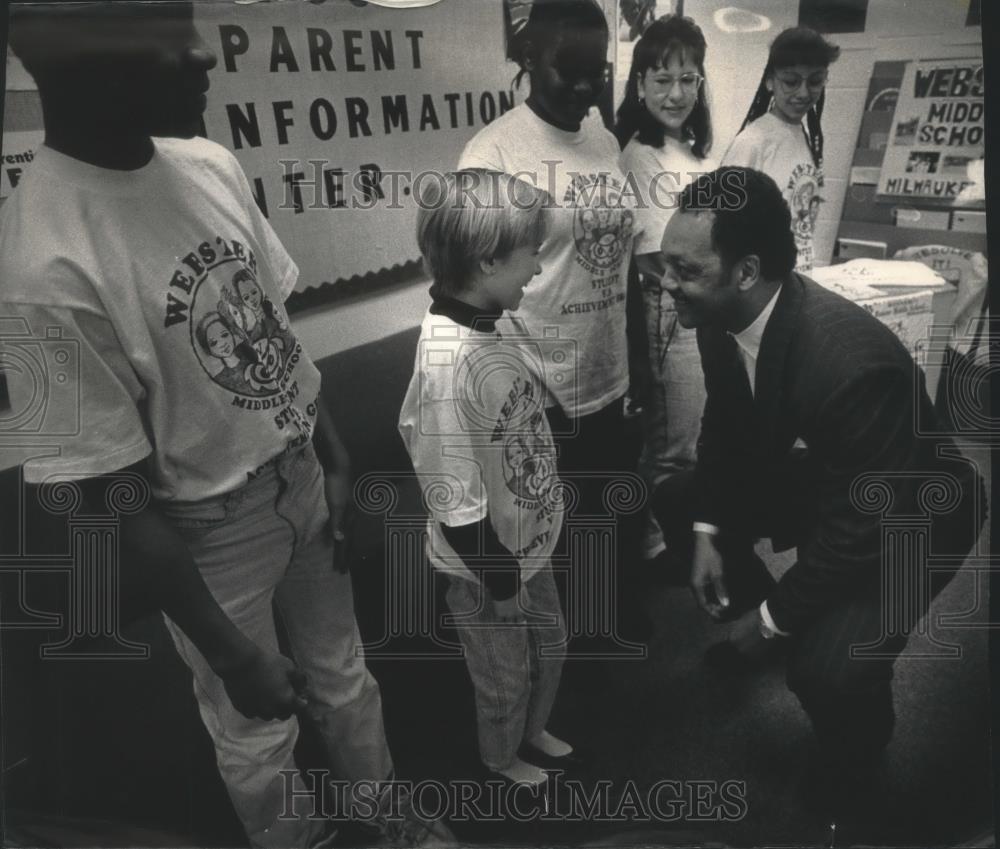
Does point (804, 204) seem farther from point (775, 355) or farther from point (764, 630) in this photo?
point (764, 630)

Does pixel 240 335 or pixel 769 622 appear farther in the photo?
pixel 769 622

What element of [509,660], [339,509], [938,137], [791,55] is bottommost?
[509,660]

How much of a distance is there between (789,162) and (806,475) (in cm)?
44

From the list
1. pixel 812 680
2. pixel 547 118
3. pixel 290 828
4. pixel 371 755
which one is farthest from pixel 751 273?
pixel 290 828

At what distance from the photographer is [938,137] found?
1121mm

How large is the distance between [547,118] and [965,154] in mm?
602

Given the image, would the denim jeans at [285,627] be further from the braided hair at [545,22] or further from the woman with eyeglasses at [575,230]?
the braided hair at [545,22]

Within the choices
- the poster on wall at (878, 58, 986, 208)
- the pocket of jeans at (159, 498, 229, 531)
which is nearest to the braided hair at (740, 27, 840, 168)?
the poster on wall at (878, 58, 986, 208)

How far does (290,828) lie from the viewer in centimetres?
116

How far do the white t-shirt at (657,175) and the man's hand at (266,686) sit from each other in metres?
0.78

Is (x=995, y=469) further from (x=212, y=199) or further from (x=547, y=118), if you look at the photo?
(x=212, y=199)

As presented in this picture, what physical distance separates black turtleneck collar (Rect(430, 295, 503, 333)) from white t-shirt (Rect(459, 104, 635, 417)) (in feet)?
0.09

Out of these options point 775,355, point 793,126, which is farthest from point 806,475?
point 793,126

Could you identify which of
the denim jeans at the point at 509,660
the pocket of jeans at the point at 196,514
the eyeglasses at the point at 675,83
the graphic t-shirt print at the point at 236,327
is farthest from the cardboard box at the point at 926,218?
the pocket of jeans at the point at 196,514
